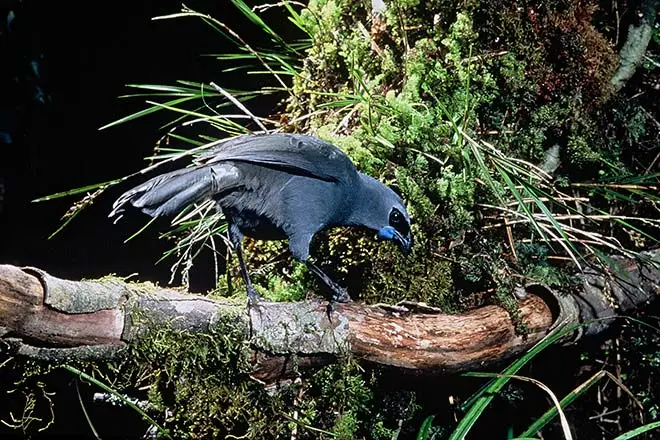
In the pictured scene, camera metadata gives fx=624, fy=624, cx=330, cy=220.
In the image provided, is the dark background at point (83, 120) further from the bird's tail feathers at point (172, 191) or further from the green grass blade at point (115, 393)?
the bird's tail feathers at point (172, 191)

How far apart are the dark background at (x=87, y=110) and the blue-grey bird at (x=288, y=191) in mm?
1428

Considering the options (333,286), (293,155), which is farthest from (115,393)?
(293,155)

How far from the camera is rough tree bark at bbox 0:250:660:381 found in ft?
5.08

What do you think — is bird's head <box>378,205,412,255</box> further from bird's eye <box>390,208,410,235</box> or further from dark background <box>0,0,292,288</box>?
dark background <box>0,0,292,288</box>

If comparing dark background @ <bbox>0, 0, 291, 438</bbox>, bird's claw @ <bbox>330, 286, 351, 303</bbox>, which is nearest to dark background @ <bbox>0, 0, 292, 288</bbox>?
dark background @ <bbox>0, 0, 291, 438</bbox>

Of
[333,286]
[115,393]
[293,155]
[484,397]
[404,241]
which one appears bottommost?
[115,393]

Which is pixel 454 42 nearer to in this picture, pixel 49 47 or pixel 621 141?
pixel 621 141

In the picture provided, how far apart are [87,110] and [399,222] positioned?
91.3 inches

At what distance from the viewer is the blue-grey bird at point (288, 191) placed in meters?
2.17

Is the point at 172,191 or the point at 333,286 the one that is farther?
the point at 333,286

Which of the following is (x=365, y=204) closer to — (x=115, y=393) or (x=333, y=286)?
(x=333, y=286)

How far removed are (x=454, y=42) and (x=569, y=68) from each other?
57 cm

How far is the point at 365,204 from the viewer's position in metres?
2.35

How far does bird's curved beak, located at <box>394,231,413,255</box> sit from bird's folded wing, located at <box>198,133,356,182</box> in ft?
1.00
